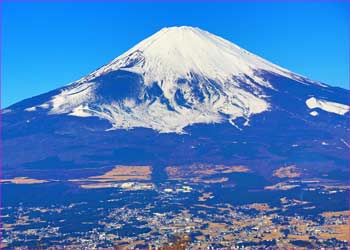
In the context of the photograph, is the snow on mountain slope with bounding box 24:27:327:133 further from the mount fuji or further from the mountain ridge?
the mount fuji

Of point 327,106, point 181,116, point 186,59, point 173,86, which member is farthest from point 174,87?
point 327,106

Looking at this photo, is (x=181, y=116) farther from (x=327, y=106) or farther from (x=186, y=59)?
(x=186, y=59)

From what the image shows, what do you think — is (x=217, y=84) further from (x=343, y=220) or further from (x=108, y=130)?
(x=343, y=220)

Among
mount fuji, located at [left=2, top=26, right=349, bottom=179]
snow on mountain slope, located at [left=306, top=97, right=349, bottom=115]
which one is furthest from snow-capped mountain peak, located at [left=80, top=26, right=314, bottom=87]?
snow on mountain slope, located at [left=306, top=97, right=349, bottom=115]

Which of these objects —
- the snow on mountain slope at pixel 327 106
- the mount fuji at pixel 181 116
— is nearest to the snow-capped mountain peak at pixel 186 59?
the mount fuji at pixel 181 116

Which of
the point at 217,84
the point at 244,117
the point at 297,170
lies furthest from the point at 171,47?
the point at 297,170

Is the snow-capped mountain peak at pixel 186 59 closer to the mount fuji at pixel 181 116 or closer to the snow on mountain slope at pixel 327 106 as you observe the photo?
the mount fuji at pixel 181 116

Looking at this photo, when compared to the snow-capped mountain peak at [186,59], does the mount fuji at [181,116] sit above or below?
below
